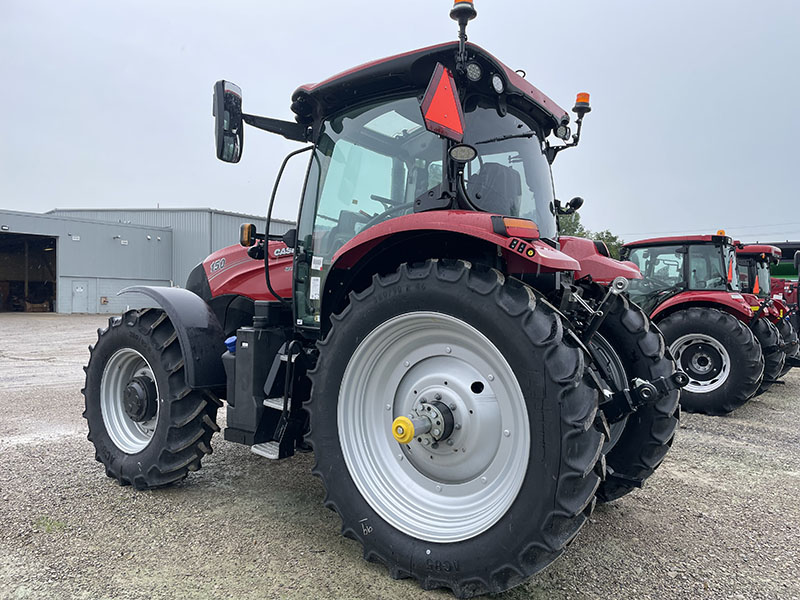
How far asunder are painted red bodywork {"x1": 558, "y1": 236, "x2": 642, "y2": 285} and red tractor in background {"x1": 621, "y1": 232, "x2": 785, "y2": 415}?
3942 millimetres

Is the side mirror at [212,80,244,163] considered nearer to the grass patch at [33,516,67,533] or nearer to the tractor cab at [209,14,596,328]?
the tractor cab at [209,14,596,328]

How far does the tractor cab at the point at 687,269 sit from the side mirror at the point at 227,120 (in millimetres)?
6385

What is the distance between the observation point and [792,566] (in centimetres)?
265

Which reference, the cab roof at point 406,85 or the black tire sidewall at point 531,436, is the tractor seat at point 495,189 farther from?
the black tire sidewall at point 531,436

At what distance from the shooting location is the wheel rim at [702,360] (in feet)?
22.2

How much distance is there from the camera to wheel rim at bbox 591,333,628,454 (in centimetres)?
298

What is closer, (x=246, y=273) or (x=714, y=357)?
(x=246, y=273)

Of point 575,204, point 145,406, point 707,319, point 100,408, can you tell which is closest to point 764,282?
point 707,319

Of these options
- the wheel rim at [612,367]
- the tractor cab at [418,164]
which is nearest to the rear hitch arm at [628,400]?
the wheel rim at [612,367]

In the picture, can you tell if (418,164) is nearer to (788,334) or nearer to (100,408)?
(100,408)

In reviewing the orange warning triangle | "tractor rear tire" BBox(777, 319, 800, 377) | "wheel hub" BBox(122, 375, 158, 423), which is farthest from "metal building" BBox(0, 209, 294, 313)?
the orange warning triangle

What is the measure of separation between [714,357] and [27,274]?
36096mm

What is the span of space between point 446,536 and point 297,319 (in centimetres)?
153

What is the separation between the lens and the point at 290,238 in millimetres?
3361
